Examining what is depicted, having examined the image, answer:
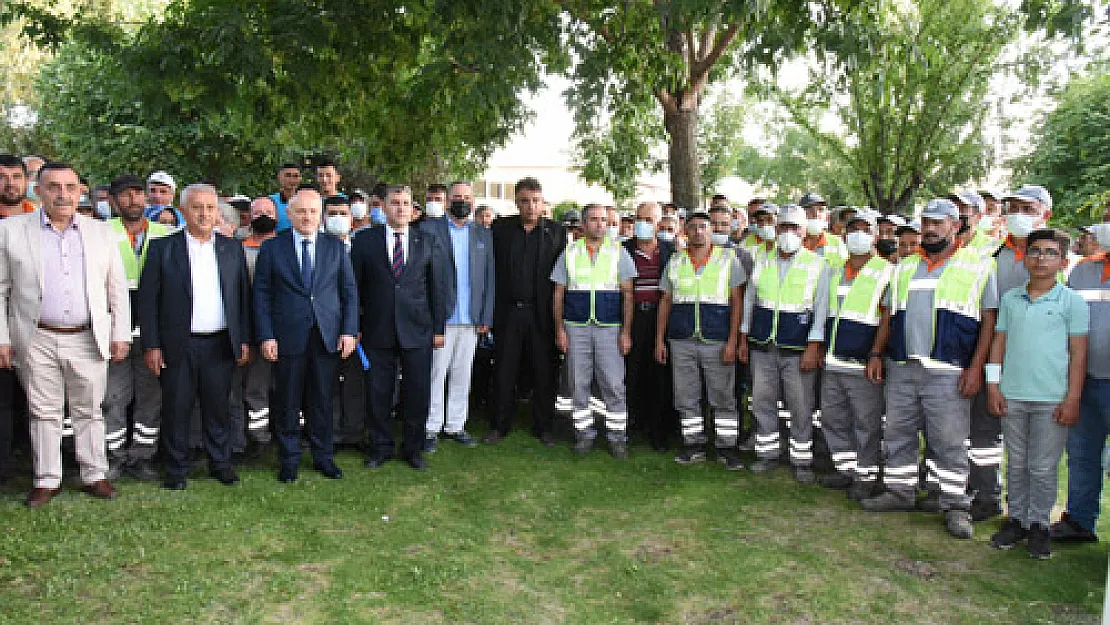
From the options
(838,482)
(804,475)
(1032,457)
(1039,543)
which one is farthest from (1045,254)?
(804,475)

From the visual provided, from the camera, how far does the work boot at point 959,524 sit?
5426 millimetres

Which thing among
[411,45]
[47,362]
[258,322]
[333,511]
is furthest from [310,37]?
[333,511]

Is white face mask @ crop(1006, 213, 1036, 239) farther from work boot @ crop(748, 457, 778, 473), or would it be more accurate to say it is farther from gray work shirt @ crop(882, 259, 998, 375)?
work boot @ crop(748, 457, 778, 473)

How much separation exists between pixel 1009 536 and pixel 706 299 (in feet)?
9.24

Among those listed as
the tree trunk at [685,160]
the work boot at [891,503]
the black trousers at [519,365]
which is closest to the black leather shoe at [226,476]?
the black trousers at [519,365]

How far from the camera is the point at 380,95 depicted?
9781mm

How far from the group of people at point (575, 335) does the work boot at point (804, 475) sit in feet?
0.13

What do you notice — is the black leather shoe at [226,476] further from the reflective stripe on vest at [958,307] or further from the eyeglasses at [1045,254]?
the eyeglasses at [1045,254]

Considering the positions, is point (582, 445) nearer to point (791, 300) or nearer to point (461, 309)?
point (461, 309)

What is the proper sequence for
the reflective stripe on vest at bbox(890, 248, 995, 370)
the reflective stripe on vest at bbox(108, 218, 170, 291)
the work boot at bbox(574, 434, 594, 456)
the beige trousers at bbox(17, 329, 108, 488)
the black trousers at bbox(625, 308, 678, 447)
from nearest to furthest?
the beige trousers at bbox(17, 329, 108, 488) → the reflective stripe on vest at bbox(890, 248, 995, 370) → the reflective stripe on vest at bbox(108, 218, 170, 291) → the work boot at bbox(574, 434, 594, 456) → the black trousers at bbox(625, 308, 678, 447)

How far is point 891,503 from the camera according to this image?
5.96 meters

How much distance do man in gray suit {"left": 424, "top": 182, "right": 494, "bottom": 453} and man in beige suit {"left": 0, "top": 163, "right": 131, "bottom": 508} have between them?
2577 mm

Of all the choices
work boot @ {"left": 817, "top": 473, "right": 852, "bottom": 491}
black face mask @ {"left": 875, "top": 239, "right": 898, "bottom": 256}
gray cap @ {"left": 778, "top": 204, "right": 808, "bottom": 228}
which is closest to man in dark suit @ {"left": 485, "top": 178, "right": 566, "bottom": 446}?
gray cap @ {"left": 778, "top": 204, "right": 808, "bottom": 228}

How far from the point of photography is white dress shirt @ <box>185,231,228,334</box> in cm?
586
